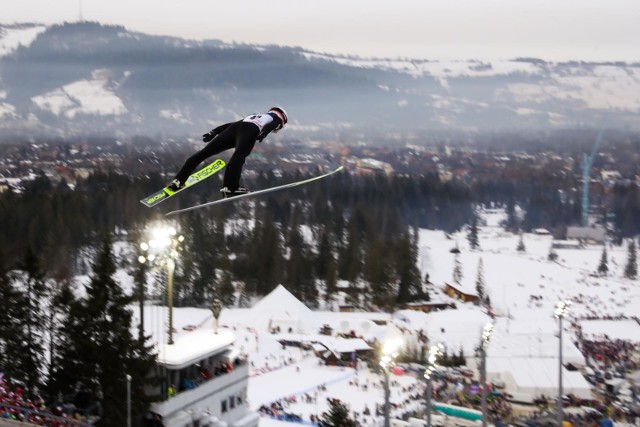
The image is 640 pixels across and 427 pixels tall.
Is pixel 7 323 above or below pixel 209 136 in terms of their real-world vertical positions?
below

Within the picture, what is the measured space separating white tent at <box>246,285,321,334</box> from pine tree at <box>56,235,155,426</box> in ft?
60.2

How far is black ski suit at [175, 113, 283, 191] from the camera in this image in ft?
25.1

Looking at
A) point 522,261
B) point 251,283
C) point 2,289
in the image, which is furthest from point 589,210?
point 2,289

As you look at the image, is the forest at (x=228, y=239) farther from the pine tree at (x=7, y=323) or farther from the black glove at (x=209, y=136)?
the black glove at (x=209, y=136)

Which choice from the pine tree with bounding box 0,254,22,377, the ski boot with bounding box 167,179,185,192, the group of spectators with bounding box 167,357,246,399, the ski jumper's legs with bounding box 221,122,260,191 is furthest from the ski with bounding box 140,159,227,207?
the pine tree with bounding box 0,254,22,377

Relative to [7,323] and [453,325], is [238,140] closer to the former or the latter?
[7,323]

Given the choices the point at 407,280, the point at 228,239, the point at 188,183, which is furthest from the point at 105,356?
the point at 228,239

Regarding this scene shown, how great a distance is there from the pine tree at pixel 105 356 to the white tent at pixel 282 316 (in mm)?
18349

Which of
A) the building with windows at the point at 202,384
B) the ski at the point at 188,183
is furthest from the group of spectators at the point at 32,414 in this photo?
the ski at the point at 188,183

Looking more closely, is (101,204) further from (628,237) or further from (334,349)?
(628,237)

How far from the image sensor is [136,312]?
95.8 feet

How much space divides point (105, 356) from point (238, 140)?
530cm

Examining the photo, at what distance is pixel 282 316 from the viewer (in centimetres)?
3133

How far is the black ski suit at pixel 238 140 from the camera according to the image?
7.66 metres
